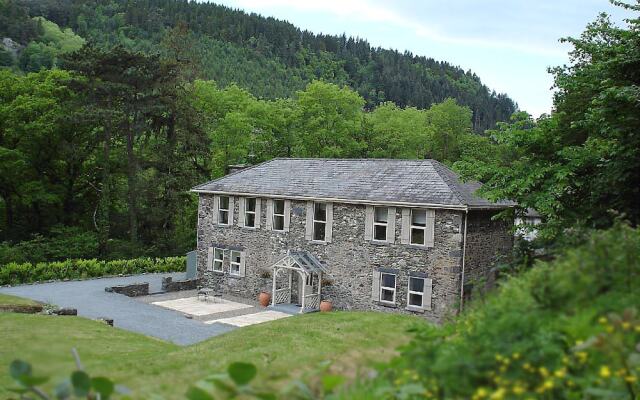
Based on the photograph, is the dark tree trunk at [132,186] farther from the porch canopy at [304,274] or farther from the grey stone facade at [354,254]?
the porch canopy at [304,274]

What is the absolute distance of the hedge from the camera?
30312 millimetres

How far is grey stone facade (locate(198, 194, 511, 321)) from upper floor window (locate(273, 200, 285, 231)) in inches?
15.0

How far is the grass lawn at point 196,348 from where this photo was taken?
6.48 meters

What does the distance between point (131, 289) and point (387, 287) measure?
13.8 metres

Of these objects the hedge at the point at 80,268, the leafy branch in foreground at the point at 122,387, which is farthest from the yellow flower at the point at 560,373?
the hedge at the point at 80,268

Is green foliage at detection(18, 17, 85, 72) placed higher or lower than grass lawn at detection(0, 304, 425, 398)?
higher

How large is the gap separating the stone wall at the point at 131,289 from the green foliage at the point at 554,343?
82.3 ft

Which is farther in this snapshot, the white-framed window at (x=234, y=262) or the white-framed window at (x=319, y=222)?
the white-framed window at (x=234, y=262)

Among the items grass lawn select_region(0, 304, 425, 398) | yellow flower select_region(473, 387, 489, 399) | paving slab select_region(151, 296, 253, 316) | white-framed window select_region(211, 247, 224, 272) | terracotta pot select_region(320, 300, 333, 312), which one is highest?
yellow flower select_region(473, 387, 489, 399)

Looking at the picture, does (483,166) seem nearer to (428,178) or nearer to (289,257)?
(428,178)

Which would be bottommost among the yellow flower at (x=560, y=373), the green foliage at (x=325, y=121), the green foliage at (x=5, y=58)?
the yellow flower at (x=560, y=373)

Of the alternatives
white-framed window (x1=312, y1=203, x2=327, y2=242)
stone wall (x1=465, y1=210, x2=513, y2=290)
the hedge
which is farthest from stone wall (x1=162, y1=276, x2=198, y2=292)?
stone wall (x1=465, y1=210, x2=513, y2=290)

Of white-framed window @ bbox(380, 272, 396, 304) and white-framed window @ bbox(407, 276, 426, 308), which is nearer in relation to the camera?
white-framed window @ bbox(407, 276, 426, 308)

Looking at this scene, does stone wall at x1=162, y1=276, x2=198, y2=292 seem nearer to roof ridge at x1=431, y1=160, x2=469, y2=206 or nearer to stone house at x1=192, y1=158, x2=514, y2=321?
stone house at x1=192, y1=158, x2=514, y2=321
